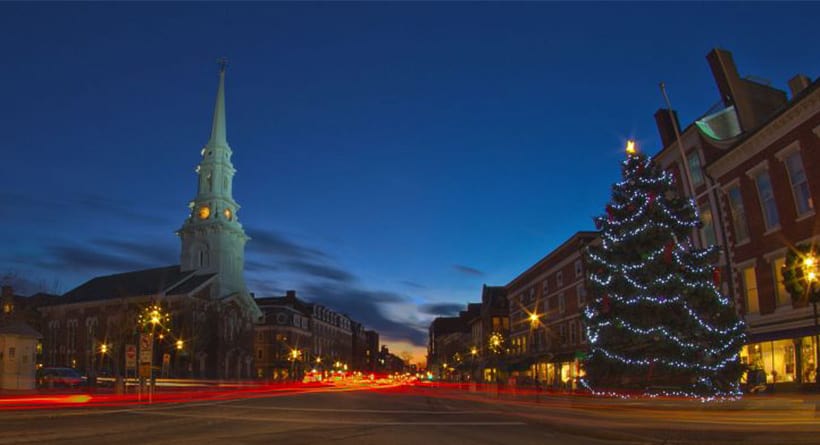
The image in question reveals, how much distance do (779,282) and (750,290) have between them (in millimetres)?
2088

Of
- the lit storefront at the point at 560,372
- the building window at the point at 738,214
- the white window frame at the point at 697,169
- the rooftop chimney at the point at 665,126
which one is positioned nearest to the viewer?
the building window at the point at 738,214

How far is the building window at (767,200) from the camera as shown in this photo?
91.4ft

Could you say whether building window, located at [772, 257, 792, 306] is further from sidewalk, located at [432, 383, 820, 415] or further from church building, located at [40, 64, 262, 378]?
church building, located at [40, 64, 262, 378]

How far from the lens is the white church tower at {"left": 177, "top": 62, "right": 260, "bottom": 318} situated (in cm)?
9825

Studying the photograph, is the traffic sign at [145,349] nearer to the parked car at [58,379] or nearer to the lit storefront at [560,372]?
the parked car at [58,379]

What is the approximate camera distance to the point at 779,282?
27.4 m

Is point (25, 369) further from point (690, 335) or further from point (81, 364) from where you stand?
point (81, 364)

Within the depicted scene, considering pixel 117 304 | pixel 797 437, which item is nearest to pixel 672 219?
pixel 797 437

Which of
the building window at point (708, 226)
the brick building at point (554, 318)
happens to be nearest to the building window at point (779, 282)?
the building window at point (708, 226)

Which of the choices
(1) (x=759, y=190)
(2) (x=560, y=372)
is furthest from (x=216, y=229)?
(1) (x=759, y=190)

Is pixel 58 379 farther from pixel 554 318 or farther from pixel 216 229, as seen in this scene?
pixel 216 229

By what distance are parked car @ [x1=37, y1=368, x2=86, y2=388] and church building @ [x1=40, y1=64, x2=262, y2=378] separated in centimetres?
2891

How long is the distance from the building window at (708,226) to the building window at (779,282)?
4.74m

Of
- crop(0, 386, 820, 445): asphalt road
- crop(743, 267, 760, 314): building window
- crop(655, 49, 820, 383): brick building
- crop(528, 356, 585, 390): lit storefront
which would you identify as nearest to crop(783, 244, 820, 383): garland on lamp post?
crop(0, 386, 820, 445): asphalt road
